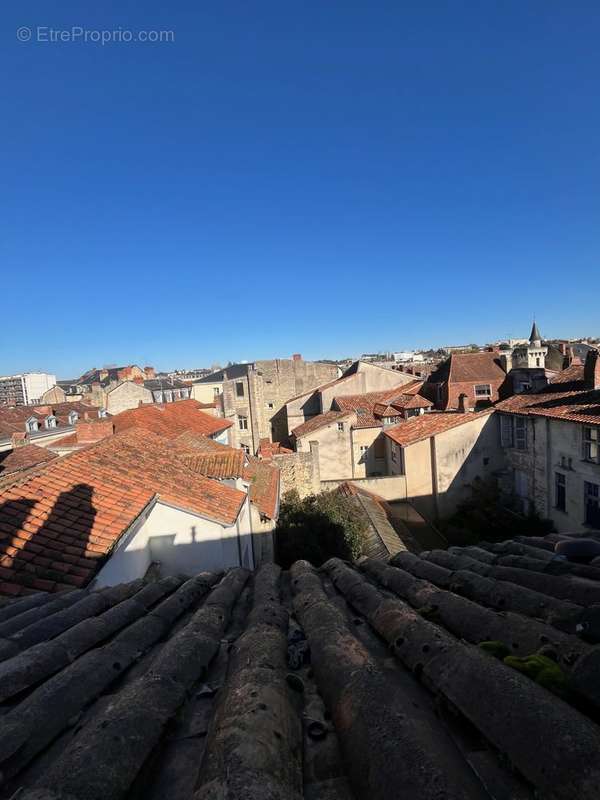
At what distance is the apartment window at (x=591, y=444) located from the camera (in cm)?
1655

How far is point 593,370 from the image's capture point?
2150cm

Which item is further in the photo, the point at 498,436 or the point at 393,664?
the point at 498,436

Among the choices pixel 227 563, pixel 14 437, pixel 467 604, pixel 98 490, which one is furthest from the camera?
pixel 14 437

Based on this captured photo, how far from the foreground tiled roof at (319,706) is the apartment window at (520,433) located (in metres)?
19.4

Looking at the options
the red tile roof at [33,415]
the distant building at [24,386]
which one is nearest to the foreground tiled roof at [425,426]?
the red tile roof at [33,415]

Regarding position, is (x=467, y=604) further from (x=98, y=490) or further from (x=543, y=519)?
(x=543, y=519)

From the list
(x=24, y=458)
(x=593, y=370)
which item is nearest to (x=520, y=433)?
(x=593, y=370)

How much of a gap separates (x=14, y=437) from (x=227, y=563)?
20.7m

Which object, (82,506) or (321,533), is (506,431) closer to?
(321,533)

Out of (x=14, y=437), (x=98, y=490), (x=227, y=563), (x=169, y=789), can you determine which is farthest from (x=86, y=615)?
(x=14, y=437)

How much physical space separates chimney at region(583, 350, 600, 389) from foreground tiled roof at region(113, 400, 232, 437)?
2010cm

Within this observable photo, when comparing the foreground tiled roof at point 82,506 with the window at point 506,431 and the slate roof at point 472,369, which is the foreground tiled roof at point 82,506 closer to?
the window at point 506,431

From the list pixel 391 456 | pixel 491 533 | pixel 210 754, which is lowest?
pixel 491 533

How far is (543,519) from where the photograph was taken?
19750mm
